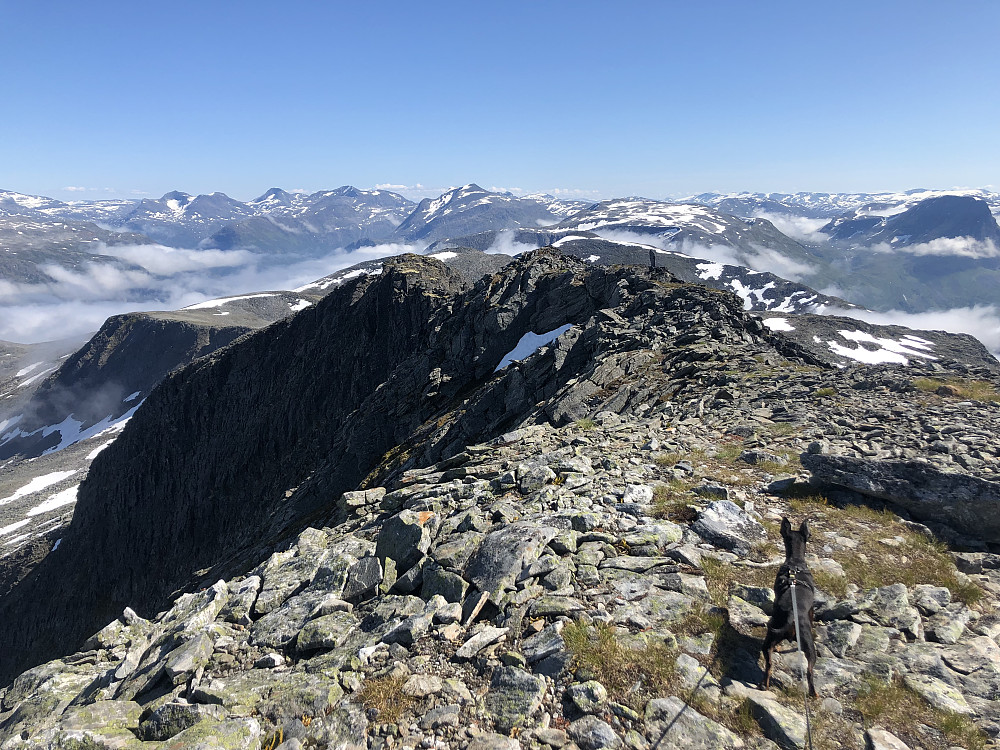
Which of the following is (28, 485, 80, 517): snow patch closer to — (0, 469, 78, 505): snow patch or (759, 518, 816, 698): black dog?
(0, 469, 78, 505): snow patch

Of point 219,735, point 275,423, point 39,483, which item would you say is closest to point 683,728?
point 219,735

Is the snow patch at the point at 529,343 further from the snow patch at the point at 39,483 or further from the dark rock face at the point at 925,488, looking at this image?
the snow patch at the point at 39,483

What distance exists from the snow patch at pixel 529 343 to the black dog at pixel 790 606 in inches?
1562

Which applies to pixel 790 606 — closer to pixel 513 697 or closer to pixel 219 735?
pixel 513 697

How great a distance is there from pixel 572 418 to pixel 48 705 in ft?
68.3

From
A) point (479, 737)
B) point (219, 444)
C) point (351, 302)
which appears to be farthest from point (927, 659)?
point (219, 444)

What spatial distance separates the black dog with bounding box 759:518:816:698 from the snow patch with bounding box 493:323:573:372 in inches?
1562

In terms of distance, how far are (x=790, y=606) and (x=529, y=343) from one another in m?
42.3

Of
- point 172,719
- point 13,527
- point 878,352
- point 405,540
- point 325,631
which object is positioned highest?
point 172,719

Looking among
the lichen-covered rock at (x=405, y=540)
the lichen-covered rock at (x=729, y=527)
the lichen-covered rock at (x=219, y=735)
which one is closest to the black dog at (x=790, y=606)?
the lichen-covered rock at (x=729, y=527)

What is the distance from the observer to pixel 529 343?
160 ft

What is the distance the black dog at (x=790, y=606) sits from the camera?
22.0 feet

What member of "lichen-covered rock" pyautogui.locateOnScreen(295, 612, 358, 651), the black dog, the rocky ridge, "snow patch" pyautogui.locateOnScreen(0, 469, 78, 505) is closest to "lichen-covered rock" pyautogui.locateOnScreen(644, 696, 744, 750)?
the rocky ridge

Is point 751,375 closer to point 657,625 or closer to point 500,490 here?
point 500,490
